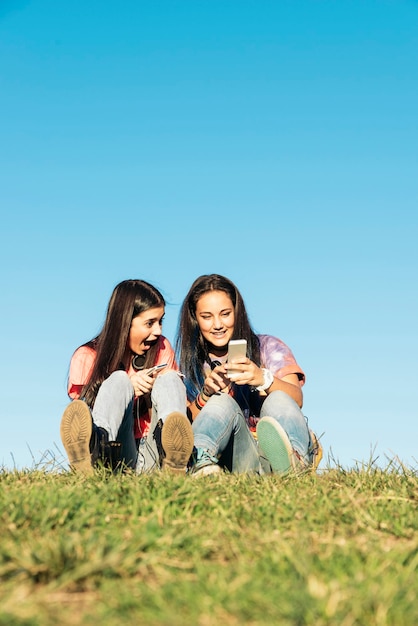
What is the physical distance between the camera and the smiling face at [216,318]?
730cm

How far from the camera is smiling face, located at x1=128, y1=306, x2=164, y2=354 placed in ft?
23.7

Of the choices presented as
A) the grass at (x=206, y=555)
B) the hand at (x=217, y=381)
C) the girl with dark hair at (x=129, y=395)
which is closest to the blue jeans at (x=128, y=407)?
the girl with dark hair at (x=129, y=395)

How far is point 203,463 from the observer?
6.01 meters

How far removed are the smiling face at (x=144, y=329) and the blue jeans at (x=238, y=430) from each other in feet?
3.77

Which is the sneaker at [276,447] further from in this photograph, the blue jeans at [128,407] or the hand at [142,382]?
the hand at [142,382]

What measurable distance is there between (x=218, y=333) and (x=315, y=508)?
11.1ft

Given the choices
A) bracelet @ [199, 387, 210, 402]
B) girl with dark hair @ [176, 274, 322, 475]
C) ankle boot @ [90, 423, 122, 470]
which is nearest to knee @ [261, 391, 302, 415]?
girl with dark hair @ [176, 274, 322, 475]

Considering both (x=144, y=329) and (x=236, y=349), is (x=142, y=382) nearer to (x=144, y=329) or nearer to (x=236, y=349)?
(x=144, y=329)

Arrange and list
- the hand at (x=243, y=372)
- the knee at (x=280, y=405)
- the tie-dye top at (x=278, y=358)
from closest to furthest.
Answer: the knee at (x=280, y=405)
the hand at (x=243, y=372)
the tie-dye top at (x=278, y=358)

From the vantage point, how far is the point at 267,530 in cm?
361

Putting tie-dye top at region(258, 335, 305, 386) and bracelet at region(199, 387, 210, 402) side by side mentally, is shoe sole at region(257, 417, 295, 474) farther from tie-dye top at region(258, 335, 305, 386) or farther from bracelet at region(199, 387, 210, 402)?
tie-dye top at region(258, 335, 305, 386)

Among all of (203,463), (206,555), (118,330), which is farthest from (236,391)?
(206,555)

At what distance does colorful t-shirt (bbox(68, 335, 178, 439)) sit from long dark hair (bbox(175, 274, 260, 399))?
158 millimetres

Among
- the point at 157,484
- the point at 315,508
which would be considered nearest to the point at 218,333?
the point at 157,484
